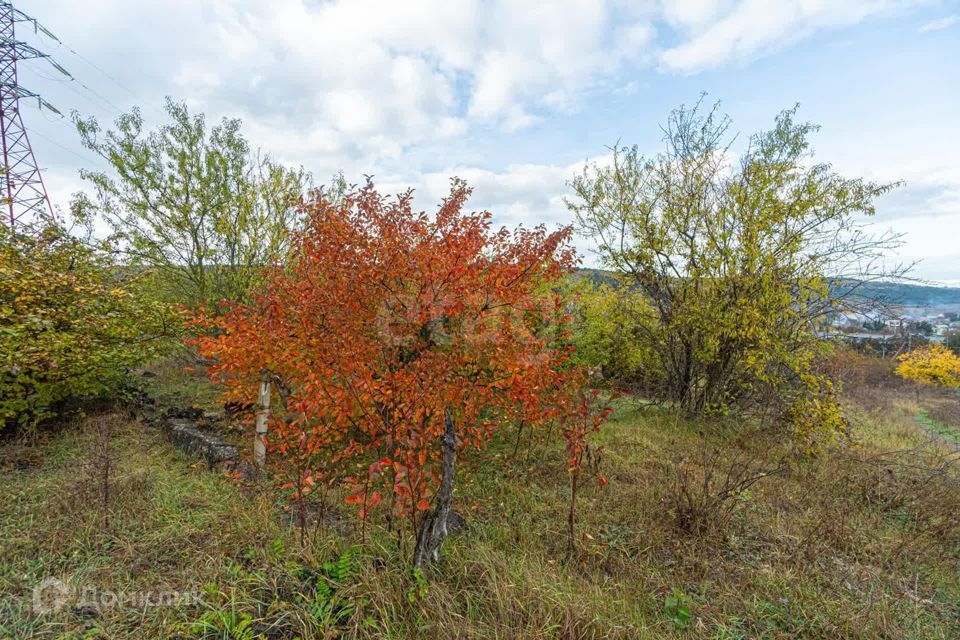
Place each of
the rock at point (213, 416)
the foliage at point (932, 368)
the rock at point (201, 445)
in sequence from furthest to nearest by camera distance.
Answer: the foliage at point (932, 368)
the rock at point (213, 416)
the rock at point (201, 445)

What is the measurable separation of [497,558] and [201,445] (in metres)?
4.67

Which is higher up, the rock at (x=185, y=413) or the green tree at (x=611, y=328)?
the green tree at (x=611, y=328)

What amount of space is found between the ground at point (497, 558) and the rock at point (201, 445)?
0.18 meters

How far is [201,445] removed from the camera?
5.24 m

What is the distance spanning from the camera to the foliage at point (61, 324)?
426 cm

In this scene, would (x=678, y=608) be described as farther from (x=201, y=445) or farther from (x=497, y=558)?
(x=201, y=445)

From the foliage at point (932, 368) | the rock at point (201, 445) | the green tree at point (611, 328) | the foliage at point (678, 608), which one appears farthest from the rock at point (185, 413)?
the foliage at point (932, 368)

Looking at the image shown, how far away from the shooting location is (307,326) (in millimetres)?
4355

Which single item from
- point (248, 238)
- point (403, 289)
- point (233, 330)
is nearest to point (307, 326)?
point (233, 330)

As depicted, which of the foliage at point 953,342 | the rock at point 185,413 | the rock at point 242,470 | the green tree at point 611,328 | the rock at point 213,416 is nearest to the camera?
the rock at point 242,470

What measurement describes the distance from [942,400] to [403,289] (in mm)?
25891

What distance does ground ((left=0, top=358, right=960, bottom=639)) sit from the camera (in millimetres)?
2504

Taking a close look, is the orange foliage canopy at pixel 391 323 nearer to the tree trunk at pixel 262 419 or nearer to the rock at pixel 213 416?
the tree trunk at pixel 262 419

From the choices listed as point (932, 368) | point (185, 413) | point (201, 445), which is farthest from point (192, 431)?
point (932, 368)
